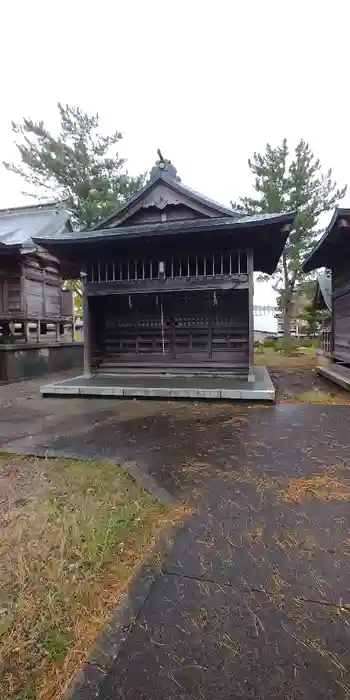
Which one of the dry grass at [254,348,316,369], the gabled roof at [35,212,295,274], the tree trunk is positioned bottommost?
the dry grass at [254,348,316,369]

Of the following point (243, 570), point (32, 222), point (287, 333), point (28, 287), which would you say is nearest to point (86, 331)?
point (28, 287)

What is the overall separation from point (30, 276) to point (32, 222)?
12.4 ft

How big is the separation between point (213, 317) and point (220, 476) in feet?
21.0

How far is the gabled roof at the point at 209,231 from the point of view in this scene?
700 centimetres

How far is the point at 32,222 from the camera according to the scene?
14.6 metres

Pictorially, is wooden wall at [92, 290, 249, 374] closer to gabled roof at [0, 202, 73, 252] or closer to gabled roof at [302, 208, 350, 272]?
gabled roof at [302, 208, 350, 272]

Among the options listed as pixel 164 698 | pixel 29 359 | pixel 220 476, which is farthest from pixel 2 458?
pixel 29 359

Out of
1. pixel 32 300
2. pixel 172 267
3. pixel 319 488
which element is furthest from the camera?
pixel 32 300

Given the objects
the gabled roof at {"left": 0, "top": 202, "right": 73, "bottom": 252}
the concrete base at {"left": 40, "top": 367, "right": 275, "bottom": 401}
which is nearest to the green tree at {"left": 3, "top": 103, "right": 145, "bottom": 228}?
the gabled roof at {"left": 0, "top": 202, "right": 73, "bottom": 252}

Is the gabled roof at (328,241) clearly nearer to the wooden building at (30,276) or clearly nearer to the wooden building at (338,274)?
the wooden building at (338,274)

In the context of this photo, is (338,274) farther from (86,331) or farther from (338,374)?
(86,331)

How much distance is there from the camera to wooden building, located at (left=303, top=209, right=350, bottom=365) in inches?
321

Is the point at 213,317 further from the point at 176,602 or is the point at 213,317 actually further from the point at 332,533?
the point at 176,602

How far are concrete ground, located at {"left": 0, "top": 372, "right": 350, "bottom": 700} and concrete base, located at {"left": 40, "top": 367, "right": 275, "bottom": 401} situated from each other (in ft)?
6.95
